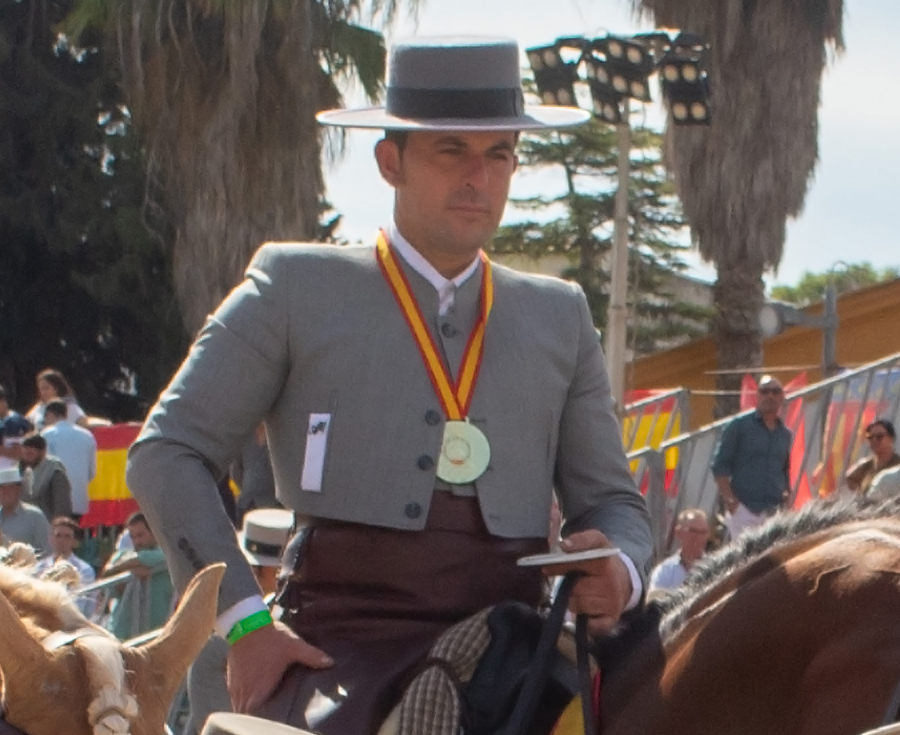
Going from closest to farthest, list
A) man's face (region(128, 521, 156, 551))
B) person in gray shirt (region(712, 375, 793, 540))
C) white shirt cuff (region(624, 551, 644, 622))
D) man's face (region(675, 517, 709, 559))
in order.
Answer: white shirt cuff (region(624, 551, 644, 622))
man's face (region(675, 517, 709, 559))
man's face (region(128, 521, 156, 551))
person in gray shirt (region(712, 375, 793, 540))

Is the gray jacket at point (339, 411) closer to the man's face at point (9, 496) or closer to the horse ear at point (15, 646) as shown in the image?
the horse ear at point (15, 646)

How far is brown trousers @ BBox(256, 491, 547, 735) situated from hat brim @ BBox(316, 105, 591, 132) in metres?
0.68

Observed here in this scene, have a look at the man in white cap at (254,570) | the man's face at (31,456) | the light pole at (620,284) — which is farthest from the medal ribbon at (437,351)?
the man's face at (31,456)

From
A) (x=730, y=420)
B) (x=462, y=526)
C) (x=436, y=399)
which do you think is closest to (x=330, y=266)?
(x=436, y=399)

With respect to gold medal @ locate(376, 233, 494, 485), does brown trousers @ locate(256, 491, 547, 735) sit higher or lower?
lower

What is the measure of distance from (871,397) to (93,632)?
8679mm

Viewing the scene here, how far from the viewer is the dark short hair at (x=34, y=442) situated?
1134 centimetres

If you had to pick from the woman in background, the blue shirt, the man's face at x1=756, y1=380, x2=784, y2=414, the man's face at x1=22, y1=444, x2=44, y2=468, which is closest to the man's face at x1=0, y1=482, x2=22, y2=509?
the man's face at x1=22, y1=444, x2=44, y2=468

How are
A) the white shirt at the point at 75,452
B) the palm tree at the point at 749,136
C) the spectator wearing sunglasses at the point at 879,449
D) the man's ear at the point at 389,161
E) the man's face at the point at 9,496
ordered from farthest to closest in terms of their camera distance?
the palm tree at the point at 749,136, the white shirt at the point at 75,452, the man's face at the point at 9,496, the spectator wearing sunglasses at the point at 879,449, the man's ear at the point at 389,161

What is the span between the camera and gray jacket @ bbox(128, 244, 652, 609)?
336 cm

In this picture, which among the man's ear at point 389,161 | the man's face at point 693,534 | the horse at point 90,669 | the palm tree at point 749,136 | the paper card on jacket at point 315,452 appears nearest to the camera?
the horse at point 90,669

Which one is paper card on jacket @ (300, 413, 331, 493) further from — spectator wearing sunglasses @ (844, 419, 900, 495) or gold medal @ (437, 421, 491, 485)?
spectator wearing sunglasses @ (844, 419, 900, 495)

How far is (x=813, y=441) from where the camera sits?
36.6 feet

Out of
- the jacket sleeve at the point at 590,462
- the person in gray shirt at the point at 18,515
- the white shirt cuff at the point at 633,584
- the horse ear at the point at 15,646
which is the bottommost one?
the person in gray shirt at the point at 18,515
